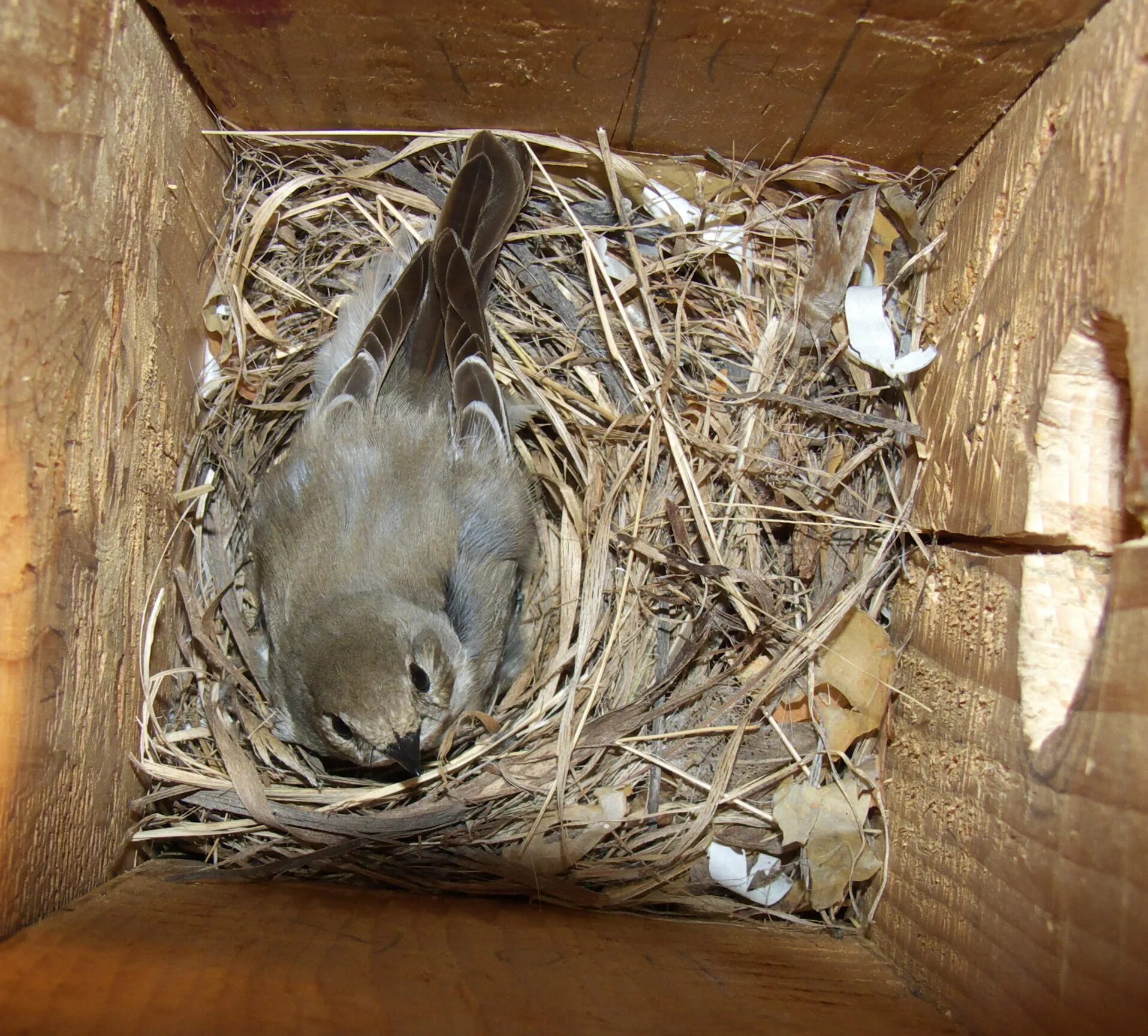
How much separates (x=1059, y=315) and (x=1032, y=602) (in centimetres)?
50

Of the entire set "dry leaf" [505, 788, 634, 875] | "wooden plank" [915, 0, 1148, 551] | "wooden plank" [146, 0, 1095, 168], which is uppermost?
"wooden plank" [146, 0, 1095, 168]

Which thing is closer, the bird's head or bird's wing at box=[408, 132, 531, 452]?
the bird's head

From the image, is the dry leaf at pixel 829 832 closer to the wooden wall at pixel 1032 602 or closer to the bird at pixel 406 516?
the wooden wall at pixel 1032 602

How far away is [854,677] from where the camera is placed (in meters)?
2.20

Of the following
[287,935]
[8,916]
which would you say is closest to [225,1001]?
[287,935]

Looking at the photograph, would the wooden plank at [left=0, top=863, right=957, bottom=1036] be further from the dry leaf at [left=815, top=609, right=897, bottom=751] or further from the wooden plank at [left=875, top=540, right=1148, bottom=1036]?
the dry leaf at [left=815, top=609, right=897, bottom=751]

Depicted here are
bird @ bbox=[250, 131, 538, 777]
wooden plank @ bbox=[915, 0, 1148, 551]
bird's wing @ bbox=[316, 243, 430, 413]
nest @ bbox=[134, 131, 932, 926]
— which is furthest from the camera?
bird's wing @ bbox=[316, 243, 430, 413]

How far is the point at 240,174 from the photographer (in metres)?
2.52

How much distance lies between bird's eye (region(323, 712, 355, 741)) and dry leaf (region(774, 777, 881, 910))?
3.60 feet

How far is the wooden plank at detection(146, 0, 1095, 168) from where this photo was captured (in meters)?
1.82

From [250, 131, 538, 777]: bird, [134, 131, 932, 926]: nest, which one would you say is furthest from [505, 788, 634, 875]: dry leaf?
[250, 131, 538, 777]: bird

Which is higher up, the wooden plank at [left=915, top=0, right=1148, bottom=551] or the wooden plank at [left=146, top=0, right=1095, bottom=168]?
the wooden plank at [left=146, top=0, right=1095, bottom=168]

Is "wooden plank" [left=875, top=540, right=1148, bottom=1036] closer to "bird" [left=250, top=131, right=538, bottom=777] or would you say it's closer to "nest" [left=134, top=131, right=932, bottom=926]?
"nest" [left=134, top=131, right=932, bottom=926]

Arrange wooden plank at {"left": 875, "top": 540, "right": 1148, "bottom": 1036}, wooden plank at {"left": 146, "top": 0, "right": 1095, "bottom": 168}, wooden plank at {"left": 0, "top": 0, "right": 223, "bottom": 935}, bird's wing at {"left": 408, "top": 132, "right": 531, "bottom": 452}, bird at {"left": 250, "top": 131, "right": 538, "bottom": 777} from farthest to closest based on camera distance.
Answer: bird's wing at {"left": 408, "top": 132, "right": 531, "bottom": 452}
bird at {"left": 250, "top": 131, "right": 538, "bottom": 777}
wooden plank at {"left": 146, "top": 0, "right": 1095, "bottom": 168}
wooden plank at {"left": 0, "top": 0, "right": 223, "bottom": 935}
wooden plank at {"left": 875, "top": 540, "right": 1148, "bottom": 1036}
